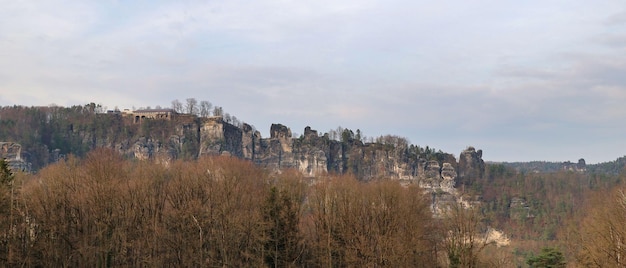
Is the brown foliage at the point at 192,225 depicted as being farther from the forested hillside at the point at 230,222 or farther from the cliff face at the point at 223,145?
the cliff face at the point at 223,145

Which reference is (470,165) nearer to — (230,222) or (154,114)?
(154,114)

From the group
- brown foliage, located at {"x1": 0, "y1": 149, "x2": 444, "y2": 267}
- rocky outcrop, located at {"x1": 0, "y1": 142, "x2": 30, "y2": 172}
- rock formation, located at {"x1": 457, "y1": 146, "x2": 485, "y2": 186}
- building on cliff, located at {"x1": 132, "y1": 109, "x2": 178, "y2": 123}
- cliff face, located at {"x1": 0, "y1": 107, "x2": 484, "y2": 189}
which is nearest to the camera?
brown foliage, located at {"x1": 0, "y1": 149, "x2": 444, "y2": 267}

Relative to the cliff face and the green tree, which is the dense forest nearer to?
the green tree

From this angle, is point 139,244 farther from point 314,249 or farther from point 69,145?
point 69,145

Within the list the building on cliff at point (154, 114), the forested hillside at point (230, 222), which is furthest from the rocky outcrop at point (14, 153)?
the forested hillside at point (230, 222)

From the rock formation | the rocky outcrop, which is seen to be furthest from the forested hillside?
the rock formation

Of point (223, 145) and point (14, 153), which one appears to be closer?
point (14, 153)

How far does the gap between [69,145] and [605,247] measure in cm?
14053

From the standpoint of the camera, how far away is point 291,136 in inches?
6919

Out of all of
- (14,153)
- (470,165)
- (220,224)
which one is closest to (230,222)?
(220,224)

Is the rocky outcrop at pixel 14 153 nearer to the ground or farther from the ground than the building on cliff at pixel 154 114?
nearer to the ground

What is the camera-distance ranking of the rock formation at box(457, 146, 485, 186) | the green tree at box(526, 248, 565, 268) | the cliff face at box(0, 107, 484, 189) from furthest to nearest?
the rock formation at box(457, 146, 485, 186), the cliff face at box(0, 107, 484, 189), the green tree at box(526, 248, 565, 268)

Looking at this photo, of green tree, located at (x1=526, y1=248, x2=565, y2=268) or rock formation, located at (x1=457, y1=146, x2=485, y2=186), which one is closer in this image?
green tree, located at (x1=526, y1=248, x2=565, y2=268)

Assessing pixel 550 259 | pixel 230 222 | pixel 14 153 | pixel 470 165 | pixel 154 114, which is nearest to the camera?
pixel 230 222
